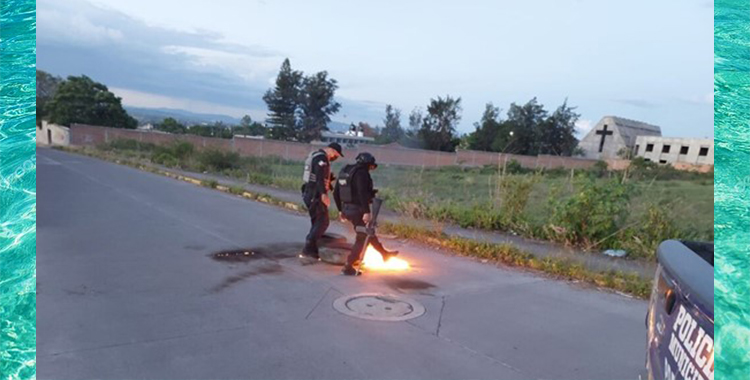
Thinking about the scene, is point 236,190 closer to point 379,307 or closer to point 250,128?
point 379,307

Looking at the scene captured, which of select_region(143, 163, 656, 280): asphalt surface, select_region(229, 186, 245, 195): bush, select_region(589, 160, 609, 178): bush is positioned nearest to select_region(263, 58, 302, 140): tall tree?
select_region(589, 160, 609, 178): bush

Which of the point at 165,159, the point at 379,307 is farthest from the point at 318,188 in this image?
the point at 165,159

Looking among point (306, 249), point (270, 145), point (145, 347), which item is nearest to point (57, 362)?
point (145, 347)

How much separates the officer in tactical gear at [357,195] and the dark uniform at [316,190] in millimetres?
347

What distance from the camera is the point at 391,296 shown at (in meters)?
5.71

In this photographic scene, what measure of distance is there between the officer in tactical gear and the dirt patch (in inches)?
20.4

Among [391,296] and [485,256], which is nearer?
[391,296]

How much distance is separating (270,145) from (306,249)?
34362mm

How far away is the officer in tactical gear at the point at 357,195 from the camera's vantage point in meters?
6.35

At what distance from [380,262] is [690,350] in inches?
226

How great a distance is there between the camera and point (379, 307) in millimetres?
5285

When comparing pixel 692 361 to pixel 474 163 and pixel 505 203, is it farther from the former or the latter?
pixel 474 163

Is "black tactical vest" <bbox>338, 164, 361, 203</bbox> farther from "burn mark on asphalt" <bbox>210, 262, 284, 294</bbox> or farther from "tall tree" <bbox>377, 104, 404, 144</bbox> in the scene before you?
"tall tree" <bbox>377, 104, 404, 144</bbox>

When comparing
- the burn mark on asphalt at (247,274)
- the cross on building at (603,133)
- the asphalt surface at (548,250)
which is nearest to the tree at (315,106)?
the cross on building at (603,133)
